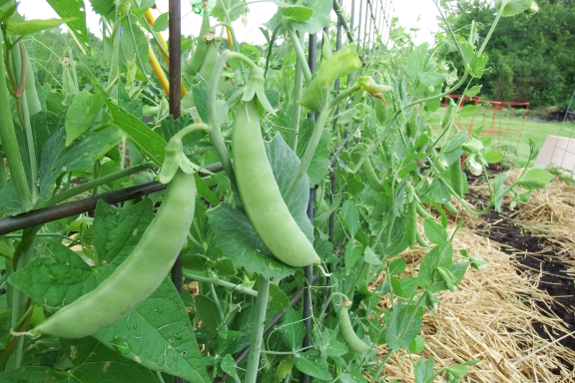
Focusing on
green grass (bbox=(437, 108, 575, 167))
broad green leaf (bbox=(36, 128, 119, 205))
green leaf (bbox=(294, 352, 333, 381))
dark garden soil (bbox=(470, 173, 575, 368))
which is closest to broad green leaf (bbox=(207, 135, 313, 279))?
broad green leaf (bbox=(36, 128, 119, 205))

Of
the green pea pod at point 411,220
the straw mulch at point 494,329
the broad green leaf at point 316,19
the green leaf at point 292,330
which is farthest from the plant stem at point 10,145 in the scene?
the straw mulch at point 494,329

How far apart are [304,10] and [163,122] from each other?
144 millimetres

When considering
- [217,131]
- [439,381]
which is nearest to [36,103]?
[217,131]

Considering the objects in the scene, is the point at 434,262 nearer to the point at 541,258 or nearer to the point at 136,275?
the point at 136,275

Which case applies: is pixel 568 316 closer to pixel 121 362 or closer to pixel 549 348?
pixel 549 348

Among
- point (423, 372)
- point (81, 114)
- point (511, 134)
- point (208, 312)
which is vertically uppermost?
point (81, 114)

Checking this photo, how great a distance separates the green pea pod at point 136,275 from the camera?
0.25 metres

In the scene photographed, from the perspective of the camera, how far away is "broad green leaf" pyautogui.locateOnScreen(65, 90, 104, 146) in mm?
315

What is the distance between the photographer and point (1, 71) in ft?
0.89

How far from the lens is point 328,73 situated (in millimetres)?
282

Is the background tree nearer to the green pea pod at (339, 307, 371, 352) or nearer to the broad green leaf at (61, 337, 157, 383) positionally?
the green pea pod at (339, 307, 371, 352)

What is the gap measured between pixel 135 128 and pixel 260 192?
0.33ft

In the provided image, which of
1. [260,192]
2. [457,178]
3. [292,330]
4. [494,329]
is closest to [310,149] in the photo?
[260,192]

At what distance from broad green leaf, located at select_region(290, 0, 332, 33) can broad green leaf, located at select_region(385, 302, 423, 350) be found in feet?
1.91
